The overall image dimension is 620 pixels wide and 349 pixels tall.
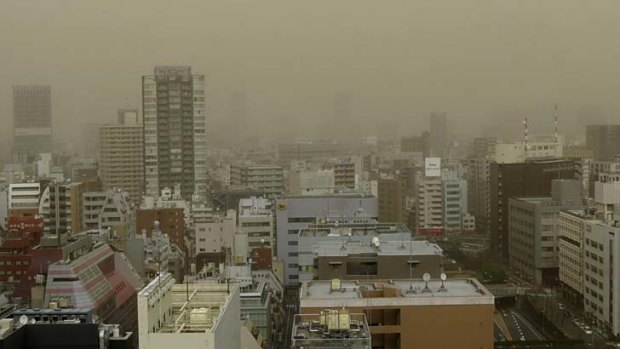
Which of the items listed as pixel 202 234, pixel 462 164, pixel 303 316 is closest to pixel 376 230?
pixel 202 234

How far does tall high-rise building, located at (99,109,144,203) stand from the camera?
42.4 feet

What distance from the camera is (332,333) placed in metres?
3.52

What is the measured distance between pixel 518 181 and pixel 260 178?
422 cm

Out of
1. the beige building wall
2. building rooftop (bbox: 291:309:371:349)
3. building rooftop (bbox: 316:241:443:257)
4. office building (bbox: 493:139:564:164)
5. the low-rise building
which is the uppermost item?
office building (bbox: 493:139:564:164)

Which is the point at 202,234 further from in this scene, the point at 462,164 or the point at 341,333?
the point at 341,333

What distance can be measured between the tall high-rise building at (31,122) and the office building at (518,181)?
20.7ft

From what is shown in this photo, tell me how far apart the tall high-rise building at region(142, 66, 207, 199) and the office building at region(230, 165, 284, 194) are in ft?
1.90

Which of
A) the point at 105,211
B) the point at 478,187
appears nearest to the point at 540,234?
the point at 478,187

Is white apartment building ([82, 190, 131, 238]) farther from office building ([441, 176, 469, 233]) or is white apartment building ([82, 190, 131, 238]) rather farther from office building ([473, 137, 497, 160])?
office building ([441, 176, 469, 233])

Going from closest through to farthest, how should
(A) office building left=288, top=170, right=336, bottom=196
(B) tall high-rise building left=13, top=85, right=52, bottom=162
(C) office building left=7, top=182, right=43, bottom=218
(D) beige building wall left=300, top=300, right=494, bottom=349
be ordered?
(D) beige building wall left=300, top=300, right=494, bottom=349
(B) tall high-rise building left=13, top=85, right=52, bottom=162
(C) office building left=7, top=182, right=43, bottom=218
(A) office building left=288, top=170, right=336, bottom=196

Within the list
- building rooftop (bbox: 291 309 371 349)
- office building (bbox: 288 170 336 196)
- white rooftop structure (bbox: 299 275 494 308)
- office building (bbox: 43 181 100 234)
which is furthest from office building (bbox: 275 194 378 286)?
building rooftop (bbox: 291 309 371 349)

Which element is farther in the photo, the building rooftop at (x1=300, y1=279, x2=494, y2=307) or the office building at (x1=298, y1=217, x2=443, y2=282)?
the office building at (x1=298, y1=217, x2=443, y2=282)

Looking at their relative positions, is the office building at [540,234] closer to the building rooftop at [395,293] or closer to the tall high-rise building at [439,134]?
the tall high-rise building at [439,134]

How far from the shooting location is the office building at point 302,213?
413 inches
